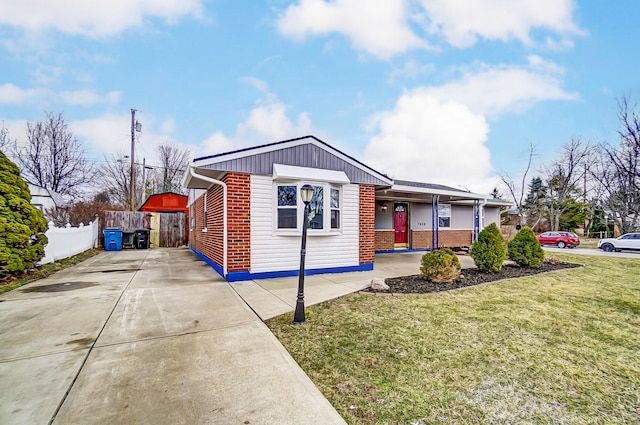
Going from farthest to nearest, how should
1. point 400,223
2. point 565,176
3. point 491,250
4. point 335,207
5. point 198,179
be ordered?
point 565,176
point 400,223
point 198,179
point 335,207
point 491,250

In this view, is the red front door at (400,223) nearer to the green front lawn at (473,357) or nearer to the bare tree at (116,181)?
the green front lawn at (473,357)

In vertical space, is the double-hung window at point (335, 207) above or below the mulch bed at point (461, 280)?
above

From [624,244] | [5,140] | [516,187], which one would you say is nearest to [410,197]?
[624,244]

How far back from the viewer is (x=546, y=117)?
1319 centimetres

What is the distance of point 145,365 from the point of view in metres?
2.84

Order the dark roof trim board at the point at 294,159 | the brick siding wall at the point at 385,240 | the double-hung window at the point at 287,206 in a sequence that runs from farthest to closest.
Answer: the brick siding wall at the point at 385,240 → the double-hung window at the point at 287,206 → the dark roof trim board at the point at 294,159

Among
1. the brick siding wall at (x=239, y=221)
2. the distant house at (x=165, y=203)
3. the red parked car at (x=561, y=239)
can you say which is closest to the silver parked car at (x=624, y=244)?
the red parked car at (x=561, y=239)

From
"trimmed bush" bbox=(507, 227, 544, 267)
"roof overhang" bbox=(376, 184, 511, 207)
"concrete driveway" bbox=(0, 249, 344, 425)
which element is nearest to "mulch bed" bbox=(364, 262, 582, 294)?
"trimmed bush" bbox=(507, 227, 544, 267)

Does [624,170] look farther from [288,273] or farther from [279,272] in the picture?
[279,272]

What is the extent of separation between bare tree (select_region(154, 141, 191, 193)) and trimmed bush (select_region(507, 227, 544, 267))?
29.1 m

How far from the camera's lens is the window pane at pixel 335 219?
780 cm

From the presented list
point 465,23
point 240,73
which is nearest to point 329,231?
point 465,23

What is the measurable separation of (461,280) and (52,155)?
2738 centimetres

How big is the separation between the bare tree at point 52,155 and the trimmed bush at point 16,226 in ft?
60.0
